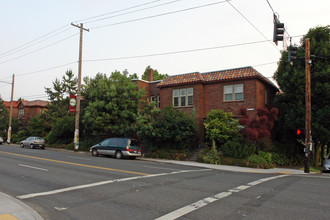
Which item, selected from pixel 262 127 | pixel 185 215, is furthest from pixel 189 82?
pixel 185 215

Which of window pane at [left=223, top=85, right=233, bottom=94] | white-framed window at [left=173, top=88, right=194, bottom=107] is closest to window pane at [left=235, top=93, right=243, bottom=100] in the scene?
window pane at [left=223, top=85, right=233, bottom=94]

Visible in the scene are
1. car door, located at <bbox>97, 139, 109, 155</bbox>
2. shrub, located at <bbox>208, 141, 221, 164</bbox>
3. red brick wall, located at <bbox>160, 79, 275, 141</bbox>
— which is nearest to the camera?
shrub, located at <bbox>208, 141, 221, 164</bbox>

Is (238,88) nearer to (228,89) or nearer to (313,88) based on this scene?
(228,89)

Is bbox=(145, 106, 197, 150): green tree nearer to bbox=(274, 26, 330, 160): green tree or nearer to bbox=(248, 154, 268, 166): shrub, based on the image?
bbox=(248, 154, 268, 166): shrub

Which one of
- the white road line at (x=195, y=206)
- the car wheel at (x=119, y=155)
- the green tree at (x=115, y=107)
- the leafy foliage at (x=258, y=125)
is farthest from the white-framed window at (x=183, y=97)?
the white road line at (x=195, y=206)

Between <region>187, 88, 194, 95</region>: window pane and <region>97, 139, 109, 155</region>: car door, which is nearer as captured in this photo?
<region>97, 139, 109, 155</region>: car door

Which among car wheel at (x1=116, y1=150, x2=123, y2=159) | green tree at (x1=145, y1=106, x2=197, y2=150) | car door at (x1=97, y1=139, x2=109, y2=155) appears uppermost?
green tree at (x1=145, y1=106, x2=197, y2=150)

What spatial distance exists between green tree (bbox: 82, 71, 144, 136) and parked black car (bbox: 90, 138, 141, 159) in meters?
2.56

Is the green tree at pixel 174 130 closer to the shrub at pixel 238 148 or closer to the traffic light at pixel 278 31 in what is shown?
the shrub at pixel 238 148

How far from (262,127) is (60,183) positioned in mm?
14016

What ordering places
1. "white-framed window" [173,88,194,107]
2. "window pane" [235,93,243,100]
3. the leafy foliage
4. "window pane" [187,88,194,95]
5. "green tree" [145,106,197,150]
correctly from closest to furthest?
the leafy foliage
"green tree" [145,106,197,150]
"window pane" [235,93,243,100]
"window pane" [187,88,194,95]
"white-framed window" [173,88,194,107]

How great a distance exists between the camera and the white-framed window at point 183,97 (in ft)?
81.1

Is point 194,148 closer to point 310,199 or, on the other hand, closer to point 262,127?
point 262,127

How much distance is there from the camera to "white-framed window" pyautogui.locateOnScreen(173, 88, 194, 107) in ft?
81.1
